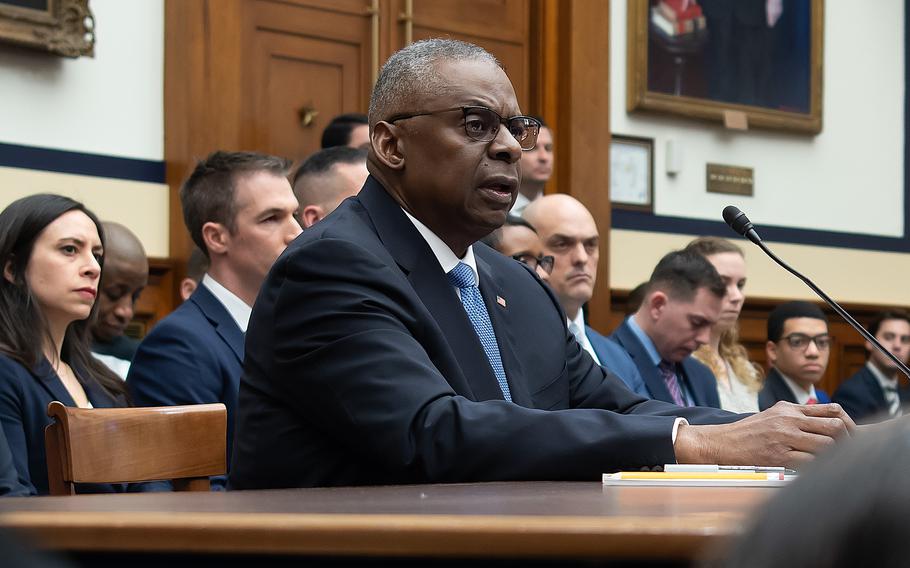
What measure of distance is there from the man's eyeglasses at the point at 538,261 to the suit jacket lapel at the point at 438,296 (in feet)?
7.03

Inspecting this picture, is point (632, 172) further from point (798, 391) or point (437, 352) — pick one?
point (437, 352)

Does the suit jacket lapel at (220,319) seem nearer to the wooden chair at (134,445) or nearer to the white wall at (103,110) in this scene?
the wooden chair at (134,445)

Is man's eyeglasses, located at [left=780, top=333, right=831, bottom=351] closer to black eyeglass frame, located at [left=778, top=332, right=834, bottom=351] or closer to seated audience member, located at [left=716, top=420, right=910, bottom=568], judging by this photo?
black eyeglass frame, located at [left=778, top=332, right=834, bottom=351]

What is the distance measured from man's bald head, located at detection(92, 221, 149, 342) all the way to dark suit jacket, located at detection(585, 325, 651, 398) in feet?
4.80

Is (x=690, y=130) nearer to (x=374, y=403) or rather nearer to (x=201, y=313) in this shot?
(x=201, y=313)

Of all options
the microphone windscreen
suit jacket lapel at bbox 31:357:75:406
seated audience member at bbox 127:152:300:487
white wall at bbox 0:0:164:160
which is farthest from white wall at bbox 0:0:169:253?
the microphone windscreen

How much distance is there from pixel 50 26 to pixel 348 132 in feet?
3.94

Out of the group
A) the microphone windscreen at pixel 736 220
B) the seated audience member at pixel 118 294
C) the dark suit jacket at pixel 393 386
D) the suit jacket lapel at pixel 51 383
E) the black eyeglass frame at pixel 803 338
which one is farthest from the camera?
the black eyeglass frame at pixel 803 338

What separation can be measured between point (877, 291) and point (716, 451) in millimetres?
6643

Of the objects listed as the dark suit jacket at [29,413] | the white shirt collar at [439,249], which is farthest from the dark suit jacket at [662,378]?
the white shirt collar at [439,249]

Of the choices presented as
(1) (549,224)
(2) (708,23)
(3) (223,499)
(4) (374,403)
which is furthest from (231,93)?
(3) (223,499)

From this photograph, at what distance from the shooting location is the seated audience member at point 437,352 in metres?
1.95

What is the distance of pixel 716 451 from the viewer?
1948 mm

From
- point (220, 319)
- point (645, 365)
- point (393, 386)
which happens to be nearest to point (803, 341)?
point (645, 365)
